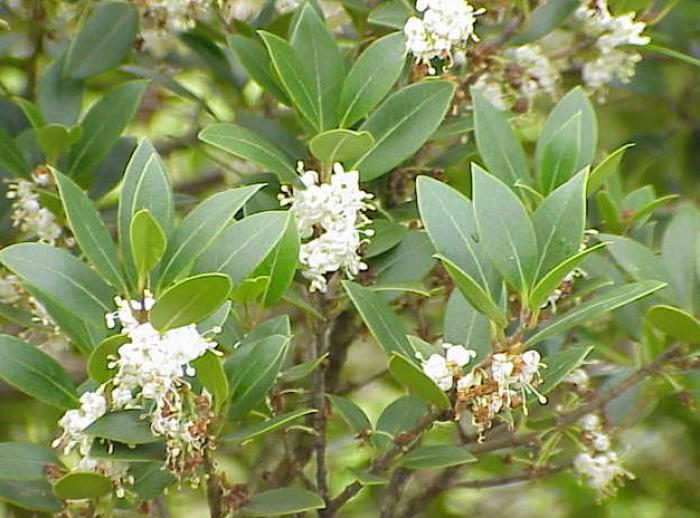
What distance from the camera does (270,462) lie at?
6.73 feet

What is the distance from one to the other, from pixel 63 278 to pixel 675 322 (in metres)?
0.57

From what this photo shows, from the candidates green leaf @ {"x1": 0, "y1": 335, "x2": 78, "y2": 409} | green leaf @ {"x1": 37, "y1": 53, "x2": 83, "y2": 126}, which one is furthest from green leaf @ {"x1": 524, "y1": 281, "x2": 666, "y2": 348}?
green leaf @ {"x1": 37, "y1": 53, "x2": 83, "y2": 126}

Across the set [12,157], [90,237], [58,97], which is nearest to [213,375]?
[90,237]

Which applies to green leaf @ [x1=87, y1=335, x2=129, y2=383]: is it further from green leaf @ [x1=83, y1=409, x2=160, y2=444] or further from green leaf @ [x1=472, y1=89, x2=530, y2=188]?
green leaf @ [x1=472, y1=89, x2=530, y2=188]

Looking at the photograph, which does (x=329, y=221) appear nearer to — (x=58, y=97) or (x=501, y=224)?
(x=501, y=224)

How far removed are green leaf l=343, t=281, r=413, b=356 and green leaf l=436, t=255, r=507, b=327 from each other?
0.12 metres

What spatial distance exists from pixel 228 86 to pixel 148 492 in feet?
2.89

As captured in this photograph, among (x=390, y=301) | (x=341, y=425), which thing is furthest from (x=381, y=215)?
(x=341, y=425)

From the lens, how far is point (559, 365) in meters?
1.16

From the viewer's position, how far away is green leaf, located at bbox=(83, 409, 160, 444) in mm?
1065

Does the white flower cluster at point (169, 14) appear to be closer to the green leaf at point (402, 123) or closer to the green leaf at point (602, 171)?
the green leaf at point (402, 123)

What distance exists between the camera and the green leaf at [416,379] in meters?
1.08

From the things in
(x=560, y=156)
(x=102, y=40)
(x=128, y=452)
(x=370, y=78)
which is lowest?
(x=128, y=452)

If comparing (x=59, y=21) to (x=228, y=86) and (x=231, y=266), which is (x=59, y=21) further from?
(x=231, y=266)
